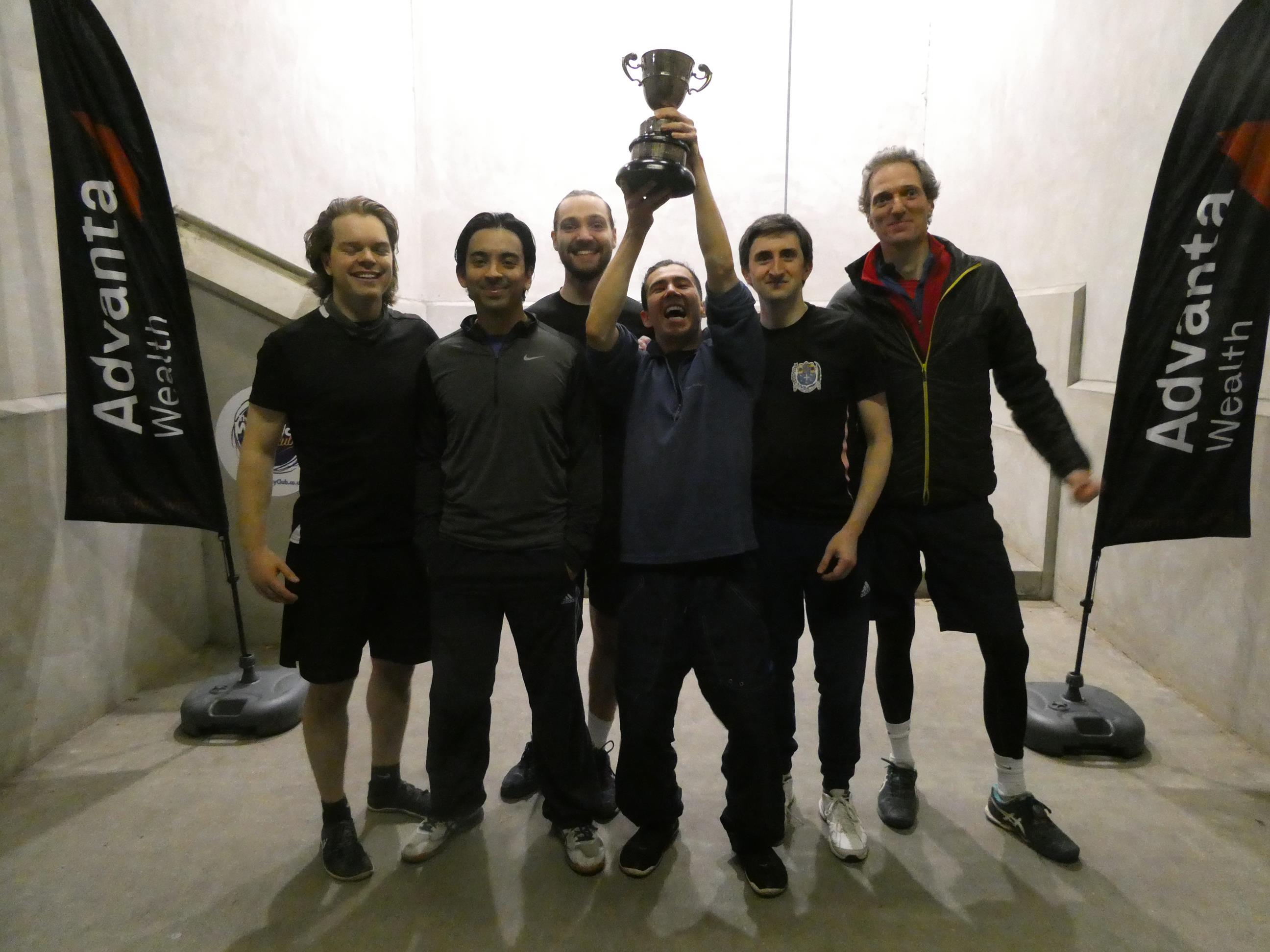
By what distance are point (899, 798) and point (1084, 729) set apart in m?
0.83

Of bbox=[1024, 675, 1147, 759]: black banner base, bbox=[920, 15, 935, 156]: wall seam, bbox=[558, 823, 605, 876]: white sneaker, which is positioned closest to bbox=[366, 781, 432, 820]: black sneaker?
bbox=[558, 823, 605, 876]: white sneaker

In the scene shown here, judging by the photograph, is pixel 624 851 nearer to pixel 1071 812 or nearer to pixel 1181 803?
pixel 1071 812

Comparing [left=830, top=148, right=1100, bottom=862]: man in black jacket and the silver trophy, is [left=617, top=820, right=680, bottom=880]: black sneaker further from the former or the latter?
the silver trophy

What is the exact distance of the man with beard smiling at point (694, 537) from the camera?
1884 millimetres

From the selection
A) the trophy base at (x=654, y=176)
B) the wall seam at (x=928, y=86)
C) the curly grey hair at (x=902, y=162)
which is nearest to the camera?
the trophy base at (x=654, y=176)

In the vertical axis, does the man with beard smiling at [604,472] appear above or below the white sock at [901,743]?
above

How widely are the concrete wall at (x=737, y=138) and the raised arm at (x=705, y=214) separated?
212 centimetres

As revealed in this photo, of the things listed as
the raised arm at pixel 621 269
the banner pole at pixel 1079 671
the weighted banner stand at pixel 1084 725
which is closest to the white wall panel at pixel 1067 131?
the banner pole at pixel 1079 671

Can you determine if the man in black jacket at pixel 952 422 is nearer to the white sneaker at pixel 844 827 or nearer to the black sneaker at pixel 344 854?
the white sneaker at pixel 844 827

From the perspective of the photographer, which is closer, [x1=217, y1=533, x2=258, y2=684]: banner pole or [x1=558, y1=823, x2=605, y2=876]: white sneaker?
[x1=558, y1=823, x2=605, y2=876]: white sneaker

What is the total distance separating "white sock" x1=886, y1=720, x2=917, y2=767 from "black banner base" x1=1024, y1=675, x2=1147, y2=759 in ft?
1.77

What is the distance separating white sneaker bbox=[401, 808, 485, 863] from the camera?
211 cm

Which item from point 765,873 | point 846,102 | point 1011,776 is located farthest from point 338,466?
point 846,102

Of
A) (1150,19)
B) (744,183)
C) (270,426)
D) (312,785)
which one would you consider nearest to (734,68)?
(744,183)
